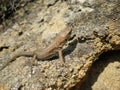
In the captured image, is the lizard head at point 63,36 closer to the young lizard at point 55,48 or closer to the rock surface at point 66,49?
the young lizard at point 55,48

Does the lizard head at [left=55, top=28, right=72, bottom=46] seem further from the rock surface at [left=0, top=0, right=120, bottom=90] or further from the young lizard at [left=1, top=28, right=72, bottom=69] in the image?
Result: the rock surface at [left=0, top=0, right=120, bottom=90]

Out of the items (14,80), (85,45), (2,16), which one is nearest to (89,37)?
(85,45)

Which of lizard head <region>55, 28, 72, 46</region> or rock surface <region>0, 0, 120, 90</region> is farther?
lizard head <region>55, 28, 72, 46</region>

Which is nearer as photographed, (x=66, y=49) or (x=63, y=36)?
(x=63, y=36)

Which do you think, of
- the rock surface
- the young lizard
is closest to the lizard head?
the young lizard

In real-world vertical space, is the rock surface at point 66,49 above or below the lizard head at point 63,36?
below

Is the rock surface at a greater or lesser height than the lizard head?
lesser

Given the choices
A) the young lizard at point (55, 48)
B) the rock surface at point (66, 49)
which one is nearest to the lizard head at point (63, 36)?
the young lizard at point (55, 48)

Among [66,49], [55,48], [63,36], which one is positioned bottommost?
[66,49]
